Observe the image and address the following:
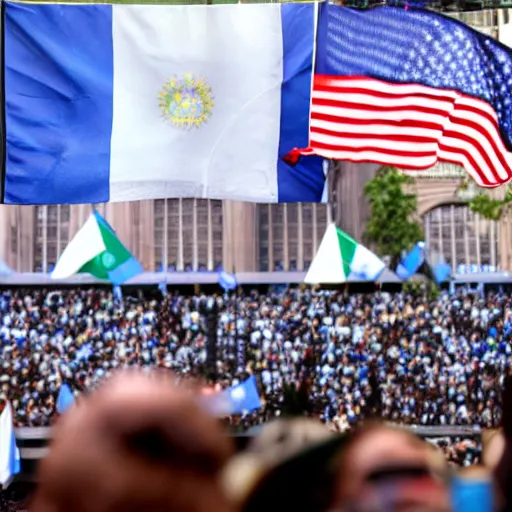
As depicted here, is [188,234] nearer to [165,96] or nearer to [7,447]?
[7,447]

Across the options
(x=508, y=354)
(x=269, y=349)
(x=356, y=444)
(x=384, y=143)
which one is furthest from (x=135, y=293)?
(x=356, y=444)

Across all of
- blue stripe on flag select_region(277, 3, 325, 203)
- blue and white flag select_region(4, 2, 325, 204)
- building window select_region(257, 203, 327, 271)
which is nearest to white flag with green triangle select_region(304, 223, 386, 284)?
blue stripe on flag select_region(277, 3, 325, 203)

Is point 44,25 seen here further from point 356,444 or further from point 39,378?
point 39,378

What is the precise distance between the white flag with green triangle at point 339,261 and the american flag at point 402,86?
17367 millimetres

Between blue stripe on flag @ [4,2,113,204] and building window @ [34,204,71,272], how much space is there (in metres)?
49.3

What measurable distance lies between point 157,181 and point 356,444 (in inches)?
222

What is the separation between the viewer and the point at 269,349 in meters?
29.0

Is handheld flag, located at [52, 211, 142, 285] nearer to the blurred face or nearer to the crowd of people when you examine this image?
the crowd of people

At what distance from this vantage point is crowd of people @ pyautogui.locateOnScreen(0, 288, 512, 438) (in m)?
26.2

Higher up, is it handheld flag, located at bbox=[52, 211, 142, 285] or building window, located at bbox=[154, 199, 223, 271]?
building window, located at bbox=[154, 199, 223, 271]

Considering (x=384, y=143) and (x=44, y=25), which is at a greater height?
(x=44, y=25)

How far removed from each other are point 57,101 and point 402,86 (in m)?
2.38

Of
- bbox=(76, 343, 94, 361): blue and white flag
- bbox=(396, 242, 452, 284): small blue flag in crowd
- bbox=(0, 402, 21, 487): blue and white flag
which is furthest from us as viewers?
bbox=(396, 242, 452, 284): small blue flag in crowd

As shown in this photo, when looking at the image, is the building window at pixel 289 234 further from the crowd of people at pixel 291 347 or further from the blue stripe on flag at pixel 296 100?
the blue stripe on flag at pixel 296 100
